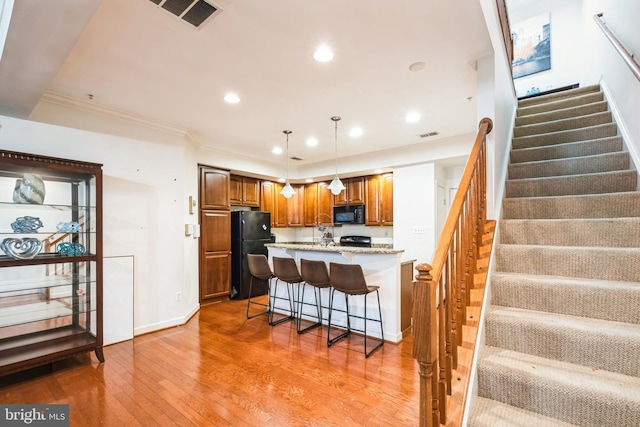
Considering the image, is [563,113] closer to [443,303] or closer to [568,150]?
[568,150]

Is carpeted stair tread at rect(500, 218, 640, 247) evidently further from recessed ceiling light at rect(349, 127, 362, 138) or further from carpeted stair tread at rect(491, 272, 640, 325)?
recessed ceiling light at rect(349, 127, 362, 138)

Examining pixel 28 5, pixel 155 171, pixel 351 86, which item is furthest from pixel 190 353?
pixel 351 86

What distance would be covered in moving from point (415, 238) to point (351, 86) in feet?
9.67

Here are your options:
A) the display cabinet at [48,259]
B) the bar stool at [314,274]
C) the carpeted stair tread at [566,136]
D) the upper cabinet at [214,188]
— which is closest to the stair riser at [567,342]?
the bar stool at [314,274]

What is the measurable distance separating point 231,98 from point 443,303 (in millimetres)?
2847

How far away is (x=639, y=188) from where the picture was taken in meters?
2.15

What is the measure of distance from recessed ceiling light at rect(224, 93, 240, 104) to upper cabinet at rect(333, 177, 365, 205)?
3204 millimetres

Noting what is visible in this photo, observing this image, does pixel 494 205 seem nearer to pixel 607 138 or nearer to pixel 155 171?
pixel 607 138

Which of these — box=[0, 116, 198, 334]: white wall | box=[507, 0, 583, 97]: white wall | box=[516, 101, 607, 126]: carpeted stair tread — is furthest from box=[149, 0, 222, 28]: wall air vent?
box=[507, 0, 583, 97]: white wall

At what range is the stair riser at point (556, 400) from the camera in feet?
3.98

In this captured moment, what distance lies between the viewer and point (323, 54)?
7.50 feet

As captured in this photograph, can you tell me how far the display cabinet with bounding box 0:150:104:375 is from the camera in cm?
252

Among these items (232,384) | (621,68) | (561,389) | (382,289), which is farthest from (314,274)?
(621,68)

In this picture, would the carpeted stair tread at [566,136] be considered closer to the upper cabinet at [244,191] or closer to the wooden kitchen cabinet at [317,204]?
the wooden kitchen cabinet at [317,204]
